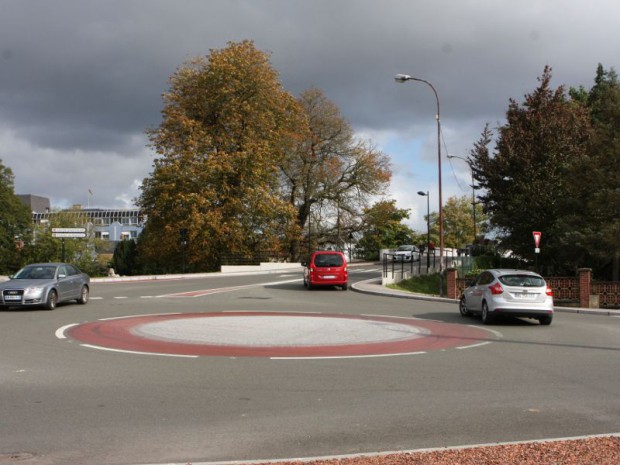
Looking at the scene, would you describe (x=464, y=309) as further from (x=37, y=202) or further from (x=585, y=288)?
(x=37, y=202)

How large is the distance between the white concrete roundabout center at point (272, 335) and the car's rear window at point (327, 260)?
1133 centimetres

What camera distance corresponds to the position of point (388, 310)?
20594mm

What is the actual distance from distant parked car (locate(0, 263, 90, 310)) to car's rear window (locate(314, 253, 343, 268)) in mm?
11139

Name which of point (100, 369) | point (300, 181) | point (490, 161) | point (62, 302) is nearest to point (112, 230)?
point (300, 181)

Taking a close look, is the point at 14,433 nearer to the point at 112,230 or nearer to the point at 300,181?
the point at 300,181

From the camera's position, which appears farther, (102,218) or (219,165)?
(102,218)

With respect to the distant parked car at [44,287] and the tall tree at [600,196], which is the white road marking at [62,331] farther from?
the tall tree at [600,196]

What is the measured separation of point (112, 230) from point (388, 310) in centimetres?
13521

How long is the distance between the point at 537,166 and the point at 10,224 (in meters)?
54.4

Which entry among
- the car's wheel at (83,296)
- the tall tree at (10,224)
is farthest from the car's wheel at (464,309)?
the tall tree at (10,224)

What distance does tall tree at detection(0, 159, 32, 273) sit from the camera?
216ft

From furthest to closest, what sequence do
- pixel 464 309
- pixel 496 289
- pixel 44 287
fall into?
pixel 464 309
pixel 44 287
pixel 496 289

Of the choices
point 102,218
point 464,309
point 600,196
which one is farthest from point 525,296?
point 102,218

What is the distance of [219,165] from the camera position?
47750mm
